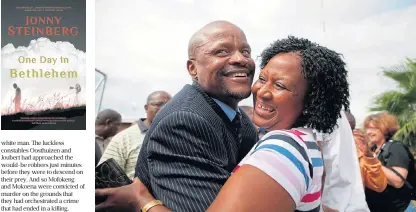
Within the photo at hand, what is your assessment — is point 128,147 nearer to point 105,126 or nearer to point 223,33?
point 105,126

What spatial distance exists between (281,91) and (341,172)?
66cm

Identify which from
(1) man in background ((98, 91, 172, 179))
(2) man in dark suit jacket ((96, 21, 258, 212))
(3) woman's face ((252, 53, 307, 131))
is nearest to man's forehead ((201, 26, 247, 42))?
(2) man in dark suit jacket ((96, 21, 258, 212))

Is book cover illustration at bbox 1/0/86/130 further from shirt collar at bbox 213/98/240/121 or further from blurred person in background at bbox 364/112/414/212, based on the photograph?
blurred person in background at bbox 364/112/414/212

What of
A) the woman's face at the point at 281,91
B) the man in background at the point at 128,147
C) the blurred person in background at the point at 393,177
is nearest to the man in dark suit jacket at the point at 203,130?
the woman's face at the point at 281,91

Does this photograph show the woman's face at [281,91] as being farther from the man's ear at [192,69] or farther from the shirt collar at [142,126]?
the shirt collar at [142,126]

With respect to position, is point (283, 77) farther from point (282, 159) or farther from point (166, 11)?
point (166, 11)

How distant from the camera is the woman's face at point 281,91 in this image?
106cm

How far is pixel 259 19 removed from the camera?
1834mm

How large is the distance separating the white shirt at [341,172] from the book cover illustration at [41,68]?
829 millimetres

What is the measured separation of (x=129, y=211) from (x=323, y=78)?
0.71 metres

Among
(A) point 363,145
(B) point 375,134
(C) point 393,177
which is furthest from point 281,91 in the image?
(B) point 375,134

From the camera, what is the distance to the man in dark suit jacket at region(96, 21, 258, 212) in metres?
1.17

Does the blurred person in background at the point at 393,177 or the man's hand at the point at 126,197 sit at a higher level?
the man's hand at the point at 126,197

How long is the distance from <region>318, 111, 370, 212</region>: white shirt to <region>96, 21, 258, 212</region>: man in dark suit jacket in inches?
11.2
